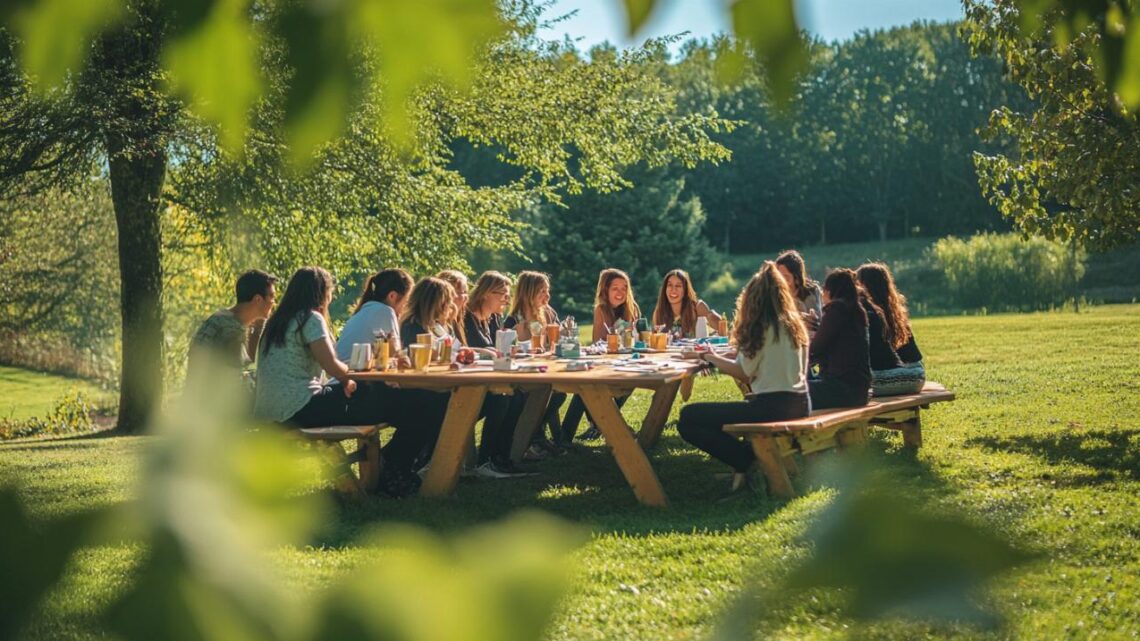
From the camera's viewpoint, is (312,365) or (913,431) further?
(913,431)

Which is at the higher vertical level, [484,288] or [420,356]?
[484,288]

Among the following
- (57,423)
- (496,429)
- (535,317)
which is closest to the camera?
(496,429)

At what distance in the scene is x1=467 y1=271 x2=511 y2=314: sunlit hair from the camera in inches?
389

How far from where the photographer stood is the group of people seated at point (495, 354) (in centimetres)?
749

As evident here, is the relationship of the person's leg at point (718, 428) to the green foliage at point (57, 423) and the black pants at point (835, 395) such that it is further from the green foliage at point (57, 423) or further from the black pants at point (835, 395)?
the green foliage at point (57, 423)

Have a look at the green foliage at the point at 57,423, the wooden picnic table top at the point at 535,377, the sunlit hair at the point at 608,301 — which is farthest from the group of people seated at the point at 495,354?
the green foliage at the point at 57,423

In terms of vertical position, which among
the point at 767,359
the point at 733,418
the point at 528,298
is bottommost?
the point at 733,418

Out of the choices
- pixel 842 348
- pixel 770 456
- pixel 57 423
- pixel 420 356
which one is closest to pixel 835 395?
pixel 842 348

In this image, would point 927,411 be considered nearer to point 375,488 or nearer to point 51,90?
point 375,488

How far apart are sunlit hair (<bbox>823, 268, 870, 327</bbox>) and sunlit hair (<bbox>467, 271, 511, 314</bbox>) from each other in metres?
2.84

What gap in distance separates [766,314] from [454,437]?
2.20 meters

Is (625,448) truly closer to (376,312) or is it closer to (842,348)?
(842,348)

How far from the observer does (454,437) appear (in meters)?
7.83

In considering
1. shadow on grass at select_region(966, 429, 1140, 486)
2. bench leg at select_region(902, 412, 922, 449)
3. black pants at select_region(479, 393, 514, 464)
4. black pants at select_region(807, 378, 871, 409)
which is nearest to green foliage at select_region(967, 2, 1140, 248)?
shadow on grass at select_region(966, 429, 1140, 486)
